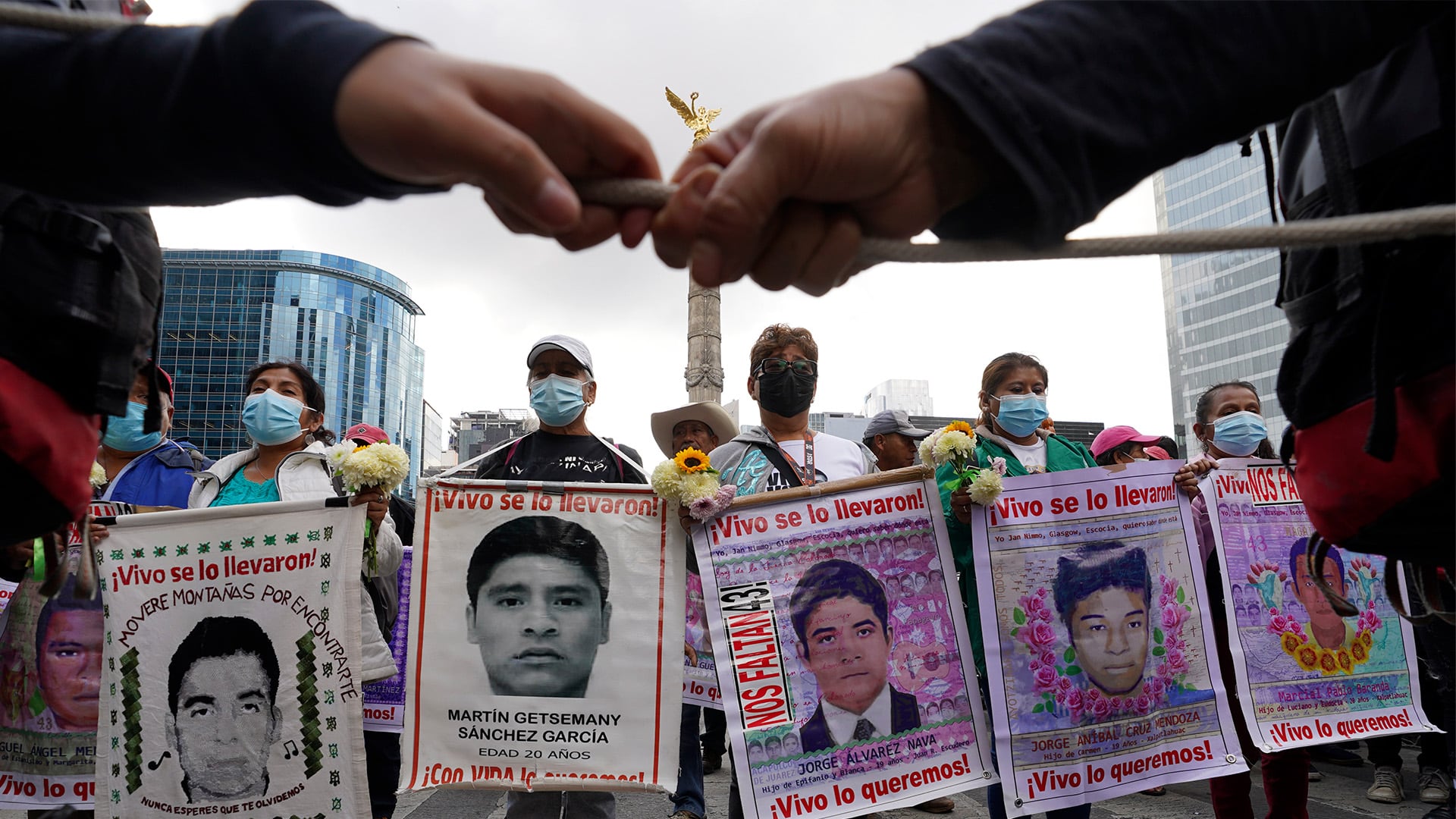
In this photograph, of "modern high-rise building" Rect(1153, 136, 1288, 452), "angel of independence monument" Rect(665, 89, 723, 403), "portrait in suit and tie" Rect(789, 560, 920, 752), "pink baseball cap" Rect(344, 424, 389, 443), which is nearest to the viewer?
"portrait in suit and tie" Rect(789, 560, 920, 752)

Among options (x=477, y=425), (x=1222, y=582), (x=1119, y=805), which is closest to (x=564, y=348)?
(x=1222, y=582)

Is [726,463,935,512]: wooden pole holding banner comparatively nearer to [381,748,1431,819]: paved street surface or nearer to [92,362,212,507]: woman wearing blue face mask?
[381,748,1431,819]: paved street surface

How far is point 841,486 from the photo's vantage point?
3.33 m

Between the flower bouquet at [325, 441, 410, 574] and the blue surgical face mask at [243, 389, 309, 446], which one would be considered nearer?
the flower bouquet at [325, 441, 410, 574]

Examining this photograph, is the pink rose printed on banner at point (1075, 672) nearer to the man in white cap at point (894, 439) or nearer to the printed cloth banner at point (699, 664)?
the printed cloth banner at point (699, 664)

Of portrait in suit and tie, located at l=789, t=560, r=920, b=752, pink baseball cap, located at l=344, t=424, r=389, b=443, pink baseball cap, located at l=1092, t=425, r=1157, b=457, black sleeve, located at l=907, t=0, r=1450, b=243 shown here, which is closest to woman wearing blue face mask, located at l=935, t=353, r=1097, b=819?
portrait in suit and tie, located at l=789, t=560, r=920, b=752

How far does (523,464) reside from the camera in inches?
152

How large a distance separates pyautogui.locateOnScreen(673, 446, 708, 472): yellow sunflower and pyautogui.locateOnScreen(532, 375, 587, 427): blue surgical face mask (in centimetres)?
96

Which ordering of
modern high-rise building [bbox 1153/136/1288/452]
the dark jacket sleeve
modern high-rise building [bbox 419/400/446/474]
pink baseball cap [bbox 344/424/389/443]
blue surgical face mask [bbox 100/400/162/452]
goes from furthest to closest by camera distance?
1. modern high-rise building [bbox 419/400/446/474]
2. modern high-rise building [bbox 1153/136/1288/452]
3. pink baseball cap [bbox 344/424/389/443]
4. blue surgical face mask [bbox 100/400/162/452]
5. the dark jacket sleeve

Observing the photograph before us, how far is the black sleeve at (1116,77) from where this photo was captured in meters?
0.91

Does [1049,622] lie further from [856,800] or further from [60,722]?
[60,722]

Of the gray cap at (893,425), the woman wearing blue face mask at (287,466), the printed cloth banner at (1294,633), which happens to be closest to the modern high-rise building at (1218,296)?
the gray cap at (893,425)

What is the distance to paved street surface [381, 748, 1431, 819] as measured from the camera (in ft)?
13.7

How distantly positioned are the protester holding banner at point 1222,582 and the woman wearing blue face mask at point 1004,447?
0.54 meters
